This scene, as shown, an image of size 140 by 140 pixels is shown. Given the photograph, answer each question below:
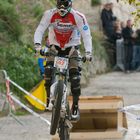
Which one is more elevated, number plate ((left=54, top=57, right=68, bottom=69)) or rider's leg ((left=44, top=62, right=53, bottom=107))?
number plate ((left=54, top=57, right=68, bottom=69))

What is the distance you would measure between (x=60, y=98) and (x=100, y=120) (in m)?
2.28

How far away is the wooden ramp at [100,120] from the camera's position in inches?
416

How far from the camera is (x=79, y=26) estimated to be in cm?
954

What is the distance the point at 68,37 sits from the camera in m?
9.61

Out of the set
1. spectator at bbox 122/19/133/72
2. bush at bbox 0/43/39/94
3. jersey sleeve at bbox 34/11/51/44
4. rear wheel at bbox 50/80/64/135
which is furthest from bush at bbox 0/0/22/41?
rear wheel at bbox 50/80/64/135

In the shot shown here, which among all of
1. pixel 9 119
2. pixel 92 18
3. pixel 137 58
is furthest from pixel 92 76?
pixel 9 119

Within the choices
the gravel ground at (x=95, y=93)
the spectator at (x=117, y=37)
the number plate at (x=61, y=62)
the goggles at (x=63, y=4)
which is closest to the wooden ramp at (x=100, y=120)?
the gravel ground at (x=95, y=93)

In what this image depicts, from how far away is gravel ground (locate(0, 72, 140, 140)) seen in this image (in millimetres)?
11680

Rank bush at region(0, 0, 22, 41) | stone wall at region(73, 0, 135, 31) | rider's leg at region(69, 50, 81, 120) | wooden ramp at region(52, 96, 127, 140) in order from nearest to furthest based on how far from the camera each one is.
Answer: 1. rider's leg at region(69, 50, 81, 120)
2. wooden ramp at region(52, 96, 127, 140)
3. bush at region(0, 0, 22, 41)
4. stone wall at region(73, 0, 135, 31)

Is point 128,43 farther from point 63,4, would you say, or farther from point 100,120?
point 63,4

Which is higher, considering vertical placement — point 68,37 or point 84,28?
point 84,28

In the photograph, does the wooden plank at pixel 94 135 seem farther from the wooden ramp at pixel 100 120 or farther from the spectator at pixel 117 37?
the spectator at pixel 117 37

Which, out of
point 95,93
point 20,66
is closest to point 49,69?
point 20,66

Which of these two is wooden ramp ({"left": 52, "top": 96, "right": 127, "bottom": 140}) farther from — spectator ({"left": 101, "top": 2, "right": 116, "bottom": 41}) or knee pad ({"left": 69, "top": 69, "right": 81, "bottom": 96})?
spectator ({"left": 101, "top": 2, "right": 116, "bottom": 41})
